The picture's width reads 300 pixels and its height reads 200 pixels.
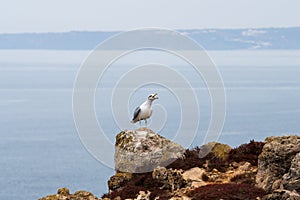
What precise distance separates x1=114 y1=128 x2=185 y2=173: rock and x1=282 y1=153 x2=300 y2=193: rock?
676 cm

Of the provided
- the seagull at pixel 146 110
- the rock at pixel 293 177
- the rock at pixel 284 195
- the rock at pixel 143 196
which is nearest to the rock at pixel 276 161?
the rock at pixel 293 177

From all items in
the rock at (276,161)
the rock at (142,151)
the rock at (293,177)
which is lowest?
the rock at (293,177)

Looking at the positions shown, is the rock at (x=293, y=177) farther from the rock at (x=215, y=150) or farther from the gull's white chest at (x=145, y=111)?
the gull's white chest at (x=145, y=111)

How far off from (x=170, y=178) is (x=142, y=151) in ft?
7.91

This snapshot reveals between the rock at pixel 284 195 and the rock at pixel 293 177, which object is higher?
the rock at pixel 293 177

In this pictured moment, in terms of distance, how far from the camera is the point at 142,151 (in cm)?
2291

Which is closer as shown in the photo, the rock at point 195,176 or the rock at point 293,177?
the rock at point 293,177

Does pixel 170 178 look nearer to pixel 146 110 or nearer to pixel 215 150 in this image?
pixel 146 110

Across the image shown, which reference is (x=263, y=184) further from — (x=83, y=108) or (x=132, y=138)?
(x=83, y=108)

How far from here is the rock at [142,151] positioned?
2292cm

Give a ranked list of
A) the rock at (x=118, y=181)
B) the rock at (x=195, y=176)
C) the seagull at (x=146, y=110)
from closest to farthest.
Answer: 1. the rock at (x=195, y=176)
2. the rock at (x=118, y=181)
3. the seagull at (x=146, y=110)

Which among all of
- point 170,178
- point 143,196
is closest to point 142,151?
point 170,178

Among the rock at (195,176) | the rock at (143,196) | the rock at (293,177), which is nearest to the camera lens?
the rock at (293,177)

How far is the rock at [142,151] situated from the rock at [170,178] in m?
1.75
